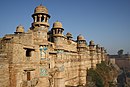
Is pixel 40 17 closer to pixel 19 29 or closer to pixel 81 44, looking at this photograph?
pixel 19 29

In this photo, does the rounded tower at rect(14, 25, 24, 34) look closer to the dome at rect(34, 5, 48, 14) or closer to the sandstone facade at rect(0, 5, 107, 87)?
the sandstone facade at rect(0, 5, 107, 87)

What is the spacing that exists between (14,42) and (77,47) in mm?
15943

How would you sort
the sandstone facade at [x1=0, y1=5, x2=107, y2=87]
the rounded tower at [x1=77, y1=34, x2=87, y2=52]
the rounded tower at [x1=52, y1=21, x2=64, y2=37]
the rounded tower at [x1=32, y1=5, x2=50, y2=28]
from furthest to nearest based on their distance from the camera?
the rounded tower at [x1=77, y1=34, x2=87, y2=52] → the rounded tower at [x1=52, y1=21, x2=64, y2=37] → the rounded tower at [x1=32, y1=5, x2=50, y2=28] → the sandstone facade at [x1=0, y1=5, x2=107, y2=87]

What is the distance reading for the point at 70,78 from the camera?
21.4m

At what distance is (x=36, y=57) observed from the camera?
13.2 m

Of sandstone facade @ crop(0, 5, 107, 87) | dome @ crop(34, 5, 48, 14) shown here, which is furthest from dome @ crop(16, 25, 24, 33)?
dome @ crop(34, 5, 48, 14)

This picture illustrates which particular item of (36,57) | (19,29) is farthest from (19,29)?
(36,57)

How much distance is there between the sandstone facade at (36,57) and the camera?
1023cm

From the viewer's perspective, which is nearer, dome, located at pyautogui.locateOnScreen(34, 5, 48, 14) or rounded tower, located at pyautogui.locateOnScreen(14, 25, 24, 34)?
dome, located at pyautogui.locateOnScreen(34, 5, 48, 14)

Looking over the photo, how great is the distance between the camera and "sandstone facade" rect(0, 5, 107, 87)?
1023 centimetres

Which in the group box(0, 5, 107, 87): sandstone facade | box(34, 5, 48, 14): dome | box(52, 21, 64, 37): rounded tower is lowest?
box(0, 5, 107, 87): sandstone facade

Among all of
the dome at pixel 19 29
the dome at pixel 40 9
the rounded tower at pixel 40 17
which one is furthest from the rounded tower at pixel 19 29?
the dome at pixel 40 9

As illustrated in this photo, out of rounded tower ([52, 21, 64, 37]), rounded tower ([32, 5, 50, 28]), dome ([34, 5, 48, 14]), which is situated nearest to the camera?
rounded tower ([32, 5, 50, 28])

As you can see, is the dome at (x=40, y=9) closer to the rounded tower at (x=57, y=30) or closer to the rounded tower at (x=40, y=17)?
the rounded tower at (x=40, y=17)
